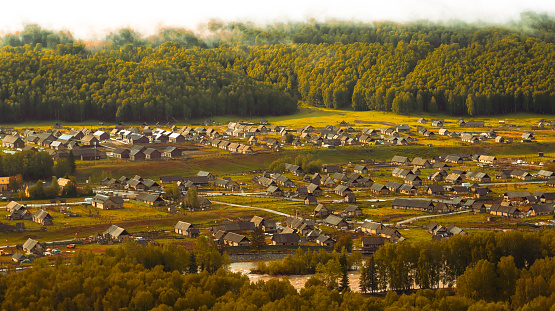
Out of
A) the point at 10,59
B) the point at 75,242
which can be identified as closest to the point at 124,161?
the point at 75,242

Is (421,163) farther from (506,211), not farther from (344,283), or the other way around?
(344,283)

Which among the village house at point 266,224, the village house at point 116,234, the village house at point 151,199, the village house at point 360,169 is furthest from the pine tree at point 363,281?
the village house at point 360,169

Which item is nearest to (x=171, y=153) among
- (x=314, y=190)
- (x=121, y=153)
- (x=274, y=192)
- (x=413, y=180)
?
(x=121, y=153)

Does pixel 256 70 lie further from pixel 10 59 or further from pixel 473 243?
pixel 473 243

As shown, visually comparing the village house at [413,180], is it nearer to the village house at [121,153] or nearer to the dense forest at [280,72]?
the village house at [121,153]

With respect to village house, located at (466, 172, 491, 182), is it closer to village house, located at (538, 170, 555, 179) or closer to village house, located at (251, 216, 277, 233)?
village house, located at (538, 170, 555, 179)

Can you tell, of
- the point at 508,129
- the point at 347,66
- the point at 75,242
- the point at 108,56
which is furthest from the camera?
the point at 347,66
